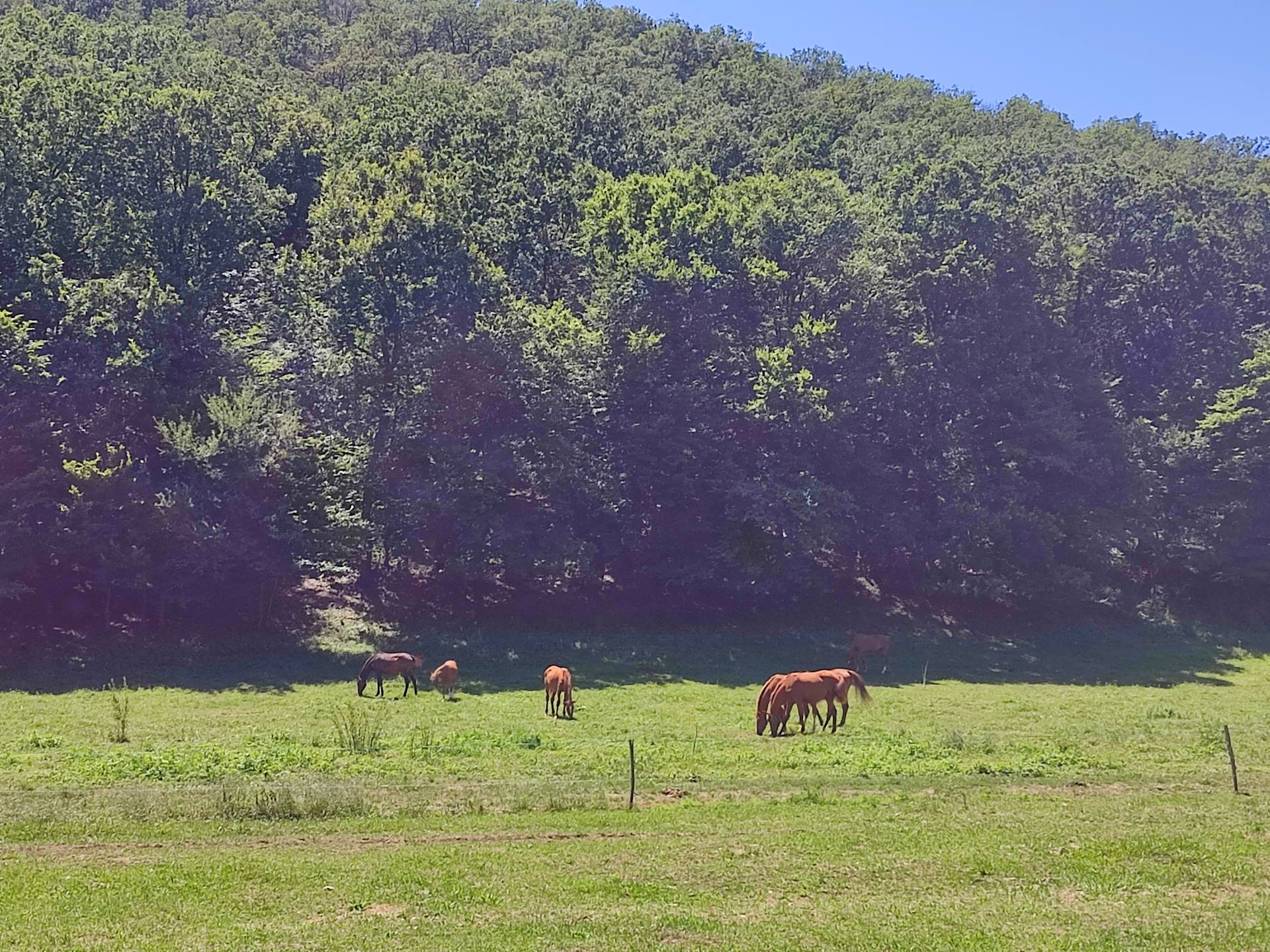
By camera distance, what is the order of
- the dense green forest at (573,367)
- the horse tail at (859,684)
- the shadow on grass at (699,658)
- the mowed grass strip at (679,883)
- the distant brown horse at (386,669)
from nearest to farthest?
the mowed grass strip at (679,883) < the horse tail at (859,684) < the distant brown horse at (386,669) < the shadow on grass at (699,658) < the dense green forest at (573,367)

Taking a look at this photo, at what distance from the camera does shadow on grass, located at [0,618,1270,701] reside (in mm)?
32406

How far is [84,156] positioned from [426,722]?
24.9 metres

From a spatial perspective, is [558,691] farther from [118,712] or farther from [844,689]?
[118,712]

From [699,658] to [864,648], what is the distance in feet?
18.2

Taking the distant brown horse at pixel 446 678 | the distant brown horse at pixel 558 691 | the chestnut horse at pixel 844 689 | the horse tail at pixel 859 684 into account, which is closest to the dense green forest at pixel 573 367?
the distant brown horse at pixel 446 678

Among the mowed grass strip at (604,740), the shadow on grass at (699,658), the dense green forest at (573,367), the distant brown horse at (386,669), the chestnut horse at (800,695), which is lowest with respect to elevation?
the mowed grass strip at (604,740)

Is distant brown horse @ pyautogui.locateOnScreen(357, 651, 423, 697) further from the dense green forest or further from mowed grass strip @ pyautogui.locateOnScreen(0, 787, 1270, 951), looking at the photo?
mowed grass strip @ pyautogui.locateOnScreen(0, 787, 1270, 951)

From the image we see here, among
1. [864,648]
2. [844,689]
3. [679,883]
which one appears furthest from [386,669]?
[679,883]

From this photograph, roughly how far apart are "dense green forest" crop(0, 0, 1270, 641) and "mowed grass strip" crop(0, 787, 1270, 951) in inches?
883

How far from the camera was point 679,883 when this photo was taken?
1288 cm

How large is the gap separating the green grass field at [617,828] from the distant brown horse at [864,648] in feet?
28.5

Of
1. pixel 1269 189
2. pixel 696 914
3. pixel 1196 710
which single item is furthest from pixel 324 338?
pixel 1269 189

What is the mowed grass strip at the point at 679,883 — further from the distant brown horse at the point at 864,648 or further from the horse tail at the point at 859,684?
the distant brown horse at the point at 864,648

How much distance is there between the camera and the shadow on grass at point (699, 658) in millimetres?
32406
